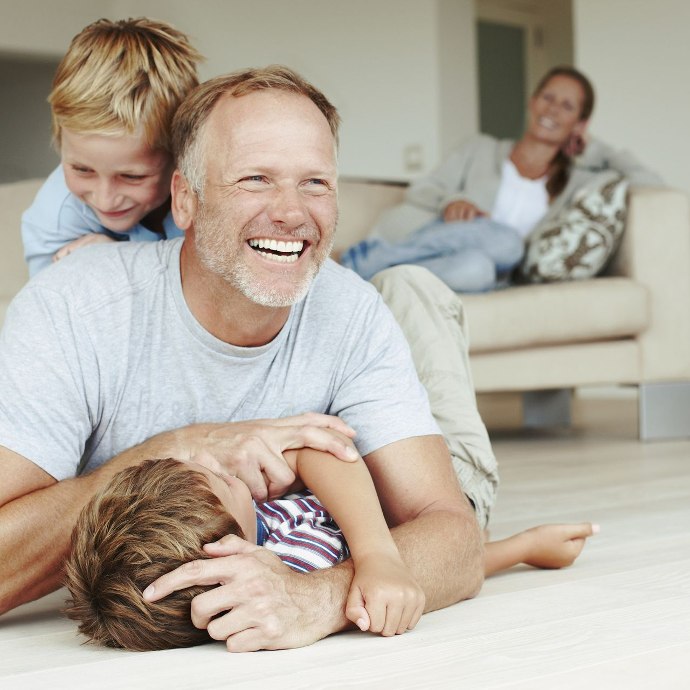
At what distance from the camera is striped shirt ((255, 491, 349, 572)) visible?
54.4 inches

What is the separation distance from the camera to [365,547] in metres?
1.32

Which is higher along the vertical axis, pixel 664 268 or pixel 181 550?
pixel 181 550

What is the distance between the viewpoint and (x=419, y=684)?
1091mm

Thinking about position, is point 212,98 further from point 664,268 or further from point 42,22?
point 42,22

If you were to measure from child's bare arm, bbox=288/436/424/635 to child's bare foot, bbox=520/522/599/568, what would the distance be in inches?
15.7

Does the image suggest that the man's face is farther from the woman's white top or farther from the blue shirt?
the woman's white top

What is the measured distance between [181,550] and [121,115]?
76 centimetres

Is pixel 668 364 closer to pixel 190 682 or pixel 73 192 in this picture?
pixel 73 192

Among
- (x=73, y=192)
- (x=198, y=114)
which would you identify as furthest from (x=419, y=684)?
(x=73, y=192)

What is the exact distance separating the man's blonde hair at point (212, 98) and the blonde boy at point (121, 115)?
0.08 meters

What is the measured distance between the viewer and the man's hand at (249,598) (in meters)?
1.18

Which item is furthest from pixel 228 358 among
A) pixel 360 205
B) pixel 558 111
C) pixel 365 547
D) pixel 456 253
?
pixel 558 111

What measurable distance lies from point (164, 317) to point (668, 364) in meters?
2.55

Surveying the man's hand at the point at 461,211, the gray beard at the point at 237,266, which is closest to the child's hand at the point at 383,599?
the gray beard at the point at 237,266
